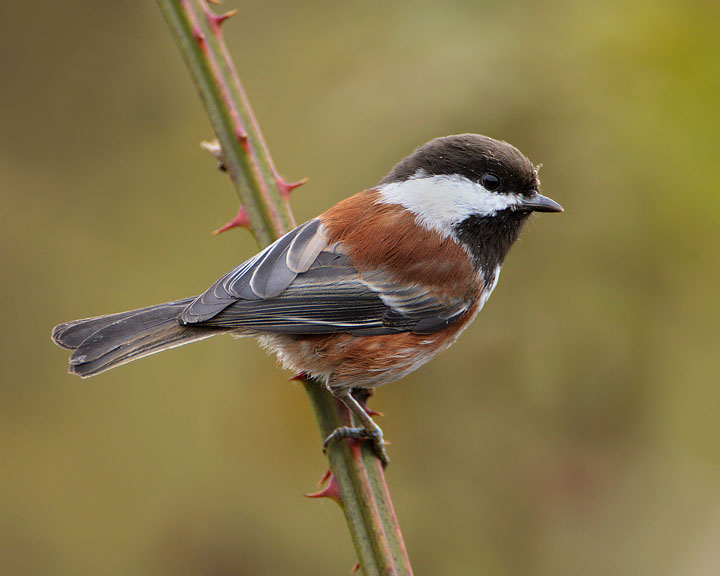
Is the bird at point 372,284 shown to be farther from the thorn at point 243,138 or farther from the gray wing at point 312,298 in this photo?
the thorn at point 243,138

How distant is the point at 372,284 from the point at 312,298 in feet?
0.78

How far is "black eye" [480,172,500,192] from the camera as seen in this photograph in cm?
279

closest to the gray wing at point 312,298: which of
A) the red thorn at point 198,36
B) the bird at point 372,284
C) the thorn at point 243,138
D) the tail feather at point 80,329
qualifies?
the bird at point 372,284

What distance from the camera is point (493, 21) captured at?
2.47 metres

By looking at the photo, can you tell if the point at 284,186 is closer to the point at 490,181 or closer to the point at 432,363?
the point at 490,181

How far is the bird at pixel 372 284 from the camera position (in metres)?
2.58

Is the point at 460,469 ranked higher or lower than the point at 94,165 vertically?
lower

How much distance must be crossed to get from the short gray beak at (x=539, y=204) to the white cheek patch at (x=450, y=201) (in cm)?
3

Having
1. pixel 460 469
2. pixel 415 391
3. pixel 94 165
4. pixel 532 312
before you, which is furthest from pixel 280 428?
pixel 94 165

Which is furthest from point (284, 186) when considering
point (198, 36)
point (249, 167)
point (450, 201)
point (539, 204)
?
point (539, 204)

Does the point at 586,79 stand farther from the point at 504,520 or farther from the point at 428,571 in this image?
the point at 428,571

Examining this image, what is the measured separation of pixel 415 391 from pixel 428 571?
2.35 feet

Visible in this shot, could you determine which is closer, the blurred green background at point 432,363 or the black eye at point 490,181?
the blurred green background at point 432,363

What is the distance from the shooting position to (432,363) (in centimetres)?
301
